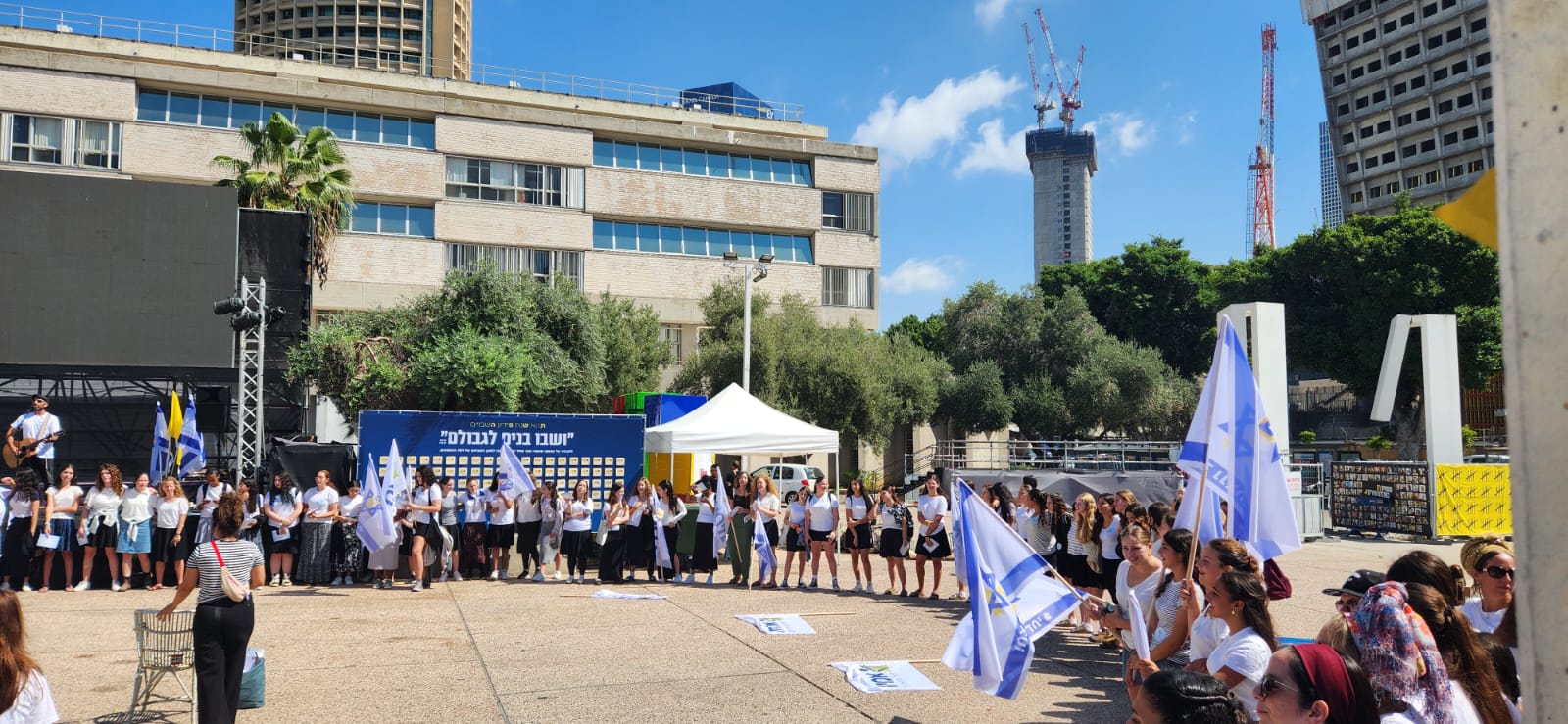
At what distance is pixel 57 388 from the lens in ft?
76.5

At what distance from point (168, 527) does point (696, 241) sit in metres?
32.9

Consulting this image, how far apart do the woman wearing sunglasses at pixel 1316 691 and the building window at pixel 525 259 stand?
40.2m

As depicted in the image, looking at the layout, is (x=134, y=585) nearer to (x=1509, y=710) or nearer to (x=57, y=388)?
(x=57, y=388)

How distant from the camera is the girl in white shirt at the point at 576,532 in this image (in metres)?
16.0

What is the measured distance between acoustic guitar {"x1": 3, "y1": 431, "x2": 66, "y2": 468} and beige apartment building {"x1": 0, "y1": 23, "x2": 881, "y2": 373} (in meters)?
23.8

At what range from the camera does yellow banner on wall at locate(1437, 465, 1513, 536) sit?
22031mm

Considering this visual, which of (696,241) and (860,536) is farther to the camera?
(696,241)

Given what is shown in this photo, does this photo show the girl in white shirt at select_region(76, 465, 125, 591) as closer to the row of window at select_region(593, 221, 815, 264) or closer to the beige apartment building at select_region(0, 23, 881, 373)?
the beige apartment building at select_region(0, 23, 881, 373)

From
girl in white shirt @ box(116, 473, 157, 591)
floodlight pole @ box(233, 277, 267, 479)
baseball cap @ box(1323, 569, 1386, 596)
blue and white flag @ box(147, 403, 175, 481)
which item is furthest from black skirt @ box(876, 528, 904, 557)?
blue and white flag @ box(147, 403, 175, 481)

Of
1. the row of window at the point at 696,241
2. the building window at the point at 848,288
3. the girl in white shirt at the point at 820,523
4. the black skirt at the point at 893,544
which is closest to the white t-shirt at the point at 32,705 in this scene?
the black skirt at the point at 893,544

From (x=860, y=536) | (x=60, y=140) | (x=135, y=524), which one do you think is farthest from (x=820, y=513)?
(x=60, y=140)

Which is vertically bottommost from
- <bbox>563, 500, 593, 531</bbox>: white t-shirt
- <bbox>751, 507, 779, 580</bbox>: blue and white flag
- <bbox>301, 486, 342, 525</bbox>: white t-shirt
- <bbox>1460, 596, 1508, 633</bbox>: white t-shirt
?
<bbox>751, 507, 779, 580</bbox>: blue and white flag

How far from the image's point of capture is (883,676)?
889 cm

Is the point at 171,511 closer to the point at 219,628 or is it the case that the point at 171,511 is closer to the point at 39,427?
the point at 39,427
